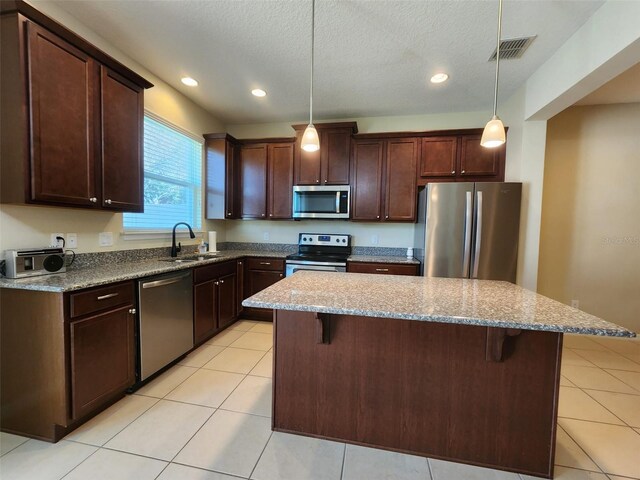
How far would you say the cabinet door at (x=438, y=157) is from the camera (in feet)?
10.8

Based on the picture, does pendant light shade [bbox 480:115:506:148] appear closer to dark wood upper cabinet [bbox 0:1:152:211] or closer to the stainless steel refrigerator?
the stainless steel refrigerator

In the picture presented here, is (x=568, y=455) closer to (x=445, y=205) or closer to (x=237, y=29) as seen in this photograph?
(x=445, y=205)

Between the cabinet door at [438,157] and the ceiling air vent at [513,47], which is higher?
the ceiling air vent at [513,47]

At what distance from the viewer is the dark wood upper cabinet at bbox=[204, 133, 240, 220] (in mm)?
3594

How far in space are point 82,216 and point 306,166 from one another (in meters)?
2.39

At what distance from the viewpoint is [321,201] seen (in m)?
3.59

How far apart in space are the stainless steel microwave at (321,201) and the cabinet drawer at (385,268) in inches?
26.7

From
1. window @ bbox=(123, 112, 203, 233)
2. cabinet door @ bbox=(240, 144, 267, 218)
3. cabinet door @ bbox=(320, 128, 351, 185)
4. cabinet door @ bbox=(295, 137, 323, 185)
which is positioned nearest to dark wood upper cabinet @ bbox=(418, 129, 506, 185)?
cabinet door @ bbox=(320, 128, 351, 185)

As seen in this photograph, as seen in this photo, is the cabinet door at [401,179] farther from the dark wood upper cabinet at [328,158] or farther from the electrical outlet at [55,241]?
the electrical outlet at [55,241]

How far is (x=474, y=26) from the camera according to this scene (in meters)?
1.99

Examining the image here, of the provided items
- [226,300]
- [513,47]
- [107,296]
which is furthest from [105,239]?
[513,47]

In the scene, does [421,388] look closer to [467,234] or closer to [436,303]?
[436,303]

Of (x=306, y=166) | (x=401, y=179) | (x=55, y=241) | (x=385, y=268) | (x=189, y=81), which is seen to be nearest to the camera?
(x=55, y=241)

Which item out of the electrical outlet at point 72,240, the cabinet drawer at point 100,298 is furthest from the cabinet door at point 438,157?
the electrical outlet at point 72,240
